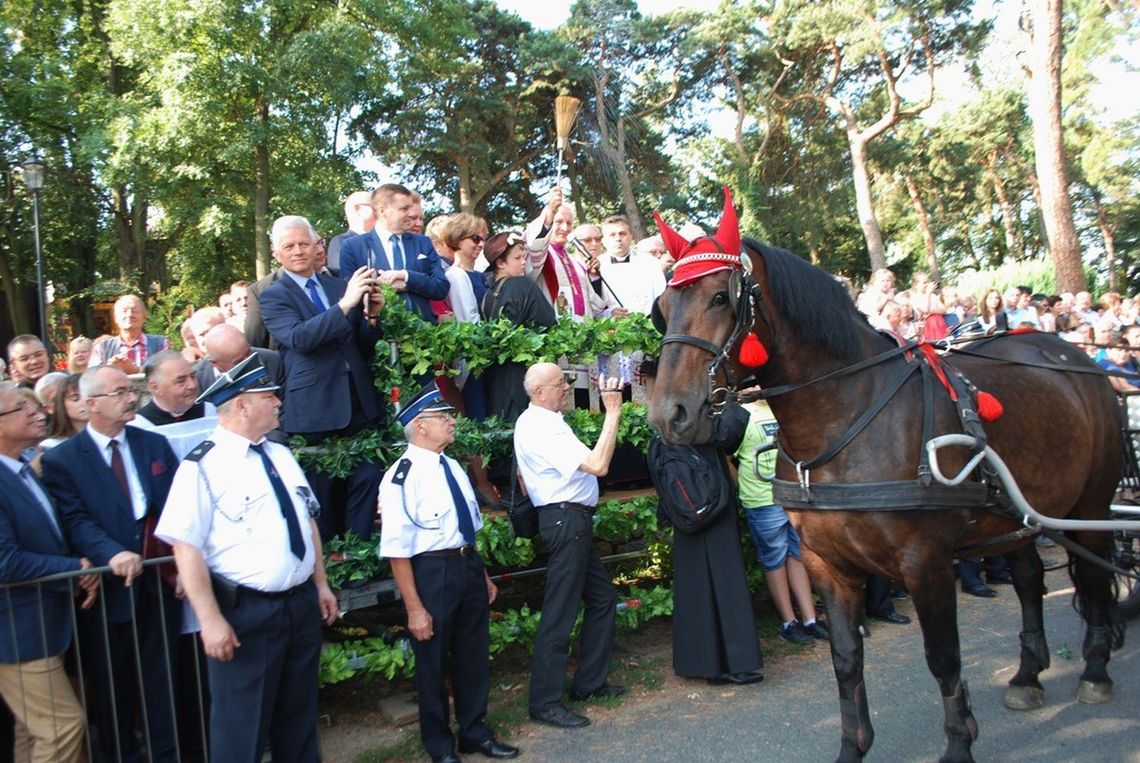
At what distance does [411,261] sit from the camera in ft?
19.2

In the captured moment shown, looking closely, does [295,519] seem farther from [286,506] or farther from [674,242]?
[674,242]

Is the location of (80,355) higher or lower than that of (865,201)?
lower

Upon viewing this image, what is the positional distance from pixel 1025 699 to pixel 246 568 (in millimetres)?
4192

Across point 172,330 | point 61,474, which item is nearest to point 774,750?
point 61,474

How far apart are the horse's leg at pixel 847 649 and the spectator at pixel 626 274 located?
350cm

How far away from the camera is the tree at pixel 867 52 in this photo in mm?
26062

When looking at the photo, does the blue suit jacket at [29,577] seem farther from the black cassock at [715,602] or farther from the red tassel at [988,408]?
the red tassel at [988,408]

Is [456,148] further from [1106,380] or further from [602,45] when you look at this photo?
[1106,380]

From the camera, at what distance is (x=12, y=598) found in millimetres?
3748

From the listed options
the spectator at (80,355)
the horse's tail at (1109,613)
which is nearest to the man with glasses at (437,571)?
the horse's tail at (1109,613)

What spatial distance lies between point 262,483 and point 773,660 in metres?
3.76

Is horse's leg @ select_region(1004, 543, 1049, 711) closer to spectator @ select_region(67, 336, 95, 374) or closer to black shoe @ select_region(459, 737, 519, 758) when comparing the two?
black shoe @ select_region(459, 737, 519, 758)

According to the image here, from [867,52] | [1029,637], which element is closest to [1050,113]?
[867,52]

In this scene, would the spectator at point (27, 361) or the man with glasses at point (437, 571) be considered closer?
the man with glasses at point (437, 571)
